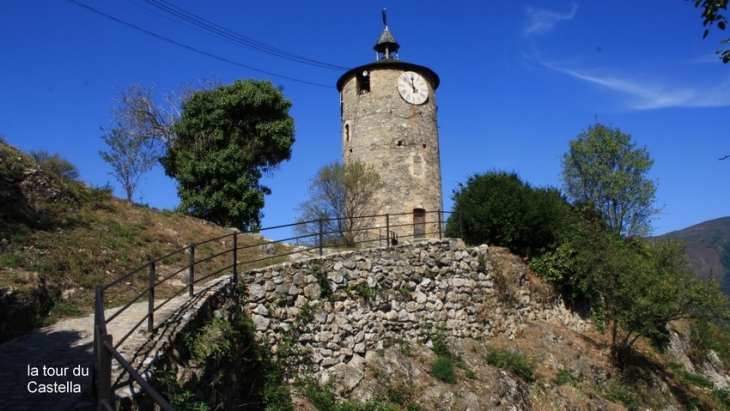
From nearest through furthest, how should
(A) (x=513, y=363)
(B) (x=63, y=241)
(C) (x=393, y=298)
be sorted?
(B) (x=63, y=241), (C) (x=393, y=298), (A) (x=513, y=363)

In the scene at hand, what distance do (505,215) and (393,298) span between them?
16.6 feet

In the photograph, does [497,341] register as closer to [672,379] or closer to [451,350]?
→ [451,350]

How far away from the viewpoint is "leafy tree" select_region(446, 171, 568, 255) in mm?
16156

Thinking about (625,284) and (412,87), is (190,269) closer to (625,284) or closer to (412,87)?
(625,284)

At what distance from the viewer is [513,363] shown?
13273mm

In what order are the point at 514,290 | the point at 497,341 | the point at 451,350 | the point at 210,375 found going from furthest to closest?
the point at 514,290 → the point at 497,341 → the point at 451,350 → the point at 210,375

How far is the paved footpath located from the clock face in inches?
726

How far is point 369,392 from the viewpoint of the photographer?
1105cm

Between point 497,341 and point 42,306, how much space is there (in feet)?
34.3

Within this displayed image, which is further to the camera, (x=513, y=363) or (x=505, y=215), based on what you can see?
(x=505, y=215)

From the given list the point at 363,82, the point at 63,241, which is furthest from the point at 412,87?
the point at 63,241

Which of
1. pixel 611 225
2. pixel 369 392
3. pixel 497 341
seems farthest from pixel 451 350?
pixel 611 225

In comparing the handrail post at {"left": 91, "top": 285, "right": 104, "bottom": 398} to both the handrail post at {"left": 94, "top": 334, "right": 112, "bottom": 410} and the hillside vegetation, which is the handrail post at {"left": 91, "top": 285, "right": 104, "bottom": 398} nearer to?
the handrail post at {"left": 94, "top": 334, "right": 112, "bottom": 410}

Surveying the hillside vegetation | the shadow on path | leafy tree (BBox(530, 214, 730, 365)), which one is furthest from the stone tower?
the shadow on path
